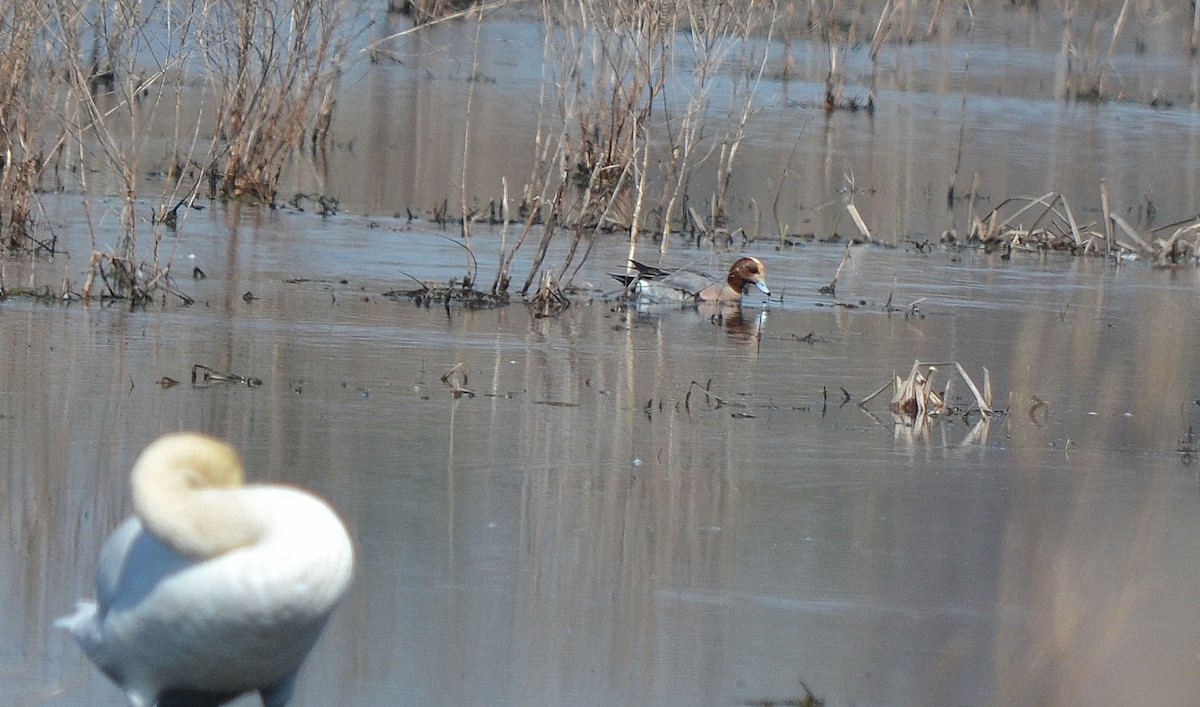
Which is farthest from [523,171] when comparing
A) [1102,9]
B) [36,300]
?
[1102,9]

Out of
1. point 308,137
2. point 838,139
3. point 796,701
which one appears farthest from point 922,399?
point 838,139

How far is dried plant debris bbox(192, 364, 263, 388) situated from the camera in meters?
7.23

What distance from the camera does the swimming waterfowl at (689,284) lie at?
10586 millimetres

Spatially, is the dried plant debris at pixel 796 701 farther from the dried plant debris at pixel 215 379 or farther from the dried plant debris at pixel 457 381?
the dried plant debris at pixel 215 379

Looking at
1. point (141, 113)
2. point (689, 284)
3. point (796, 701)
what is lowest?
point (796, 701)

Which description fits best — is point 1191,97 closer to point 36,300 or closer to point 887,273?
point 887,273

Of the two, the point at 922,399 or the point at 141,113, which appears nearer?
the point at 922,399

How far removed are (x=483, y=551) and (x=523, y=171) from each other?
10.4 metres

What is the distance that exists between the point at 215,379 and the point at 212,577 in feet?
12.8

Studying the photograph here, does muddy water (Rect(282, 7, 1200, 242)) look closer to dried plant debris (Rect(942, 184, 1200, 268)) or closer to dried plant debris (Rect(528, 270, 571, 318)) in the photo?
dried plant debris (Rect(942, 184, 1200, 268))

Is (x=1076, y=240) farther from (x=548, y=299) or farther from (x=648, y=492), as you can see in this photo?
(x=648, y=492)

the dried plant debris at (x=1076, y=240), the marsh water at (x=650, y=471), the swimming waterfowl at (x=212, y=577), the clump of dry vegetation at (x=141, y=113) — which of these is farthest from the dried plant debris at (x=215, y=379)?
the dried plant debris at (x=1076, y=240)

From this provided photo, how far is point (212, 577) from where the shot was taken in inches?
135

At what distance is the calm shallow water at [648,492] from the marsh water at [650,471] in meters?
0.02
